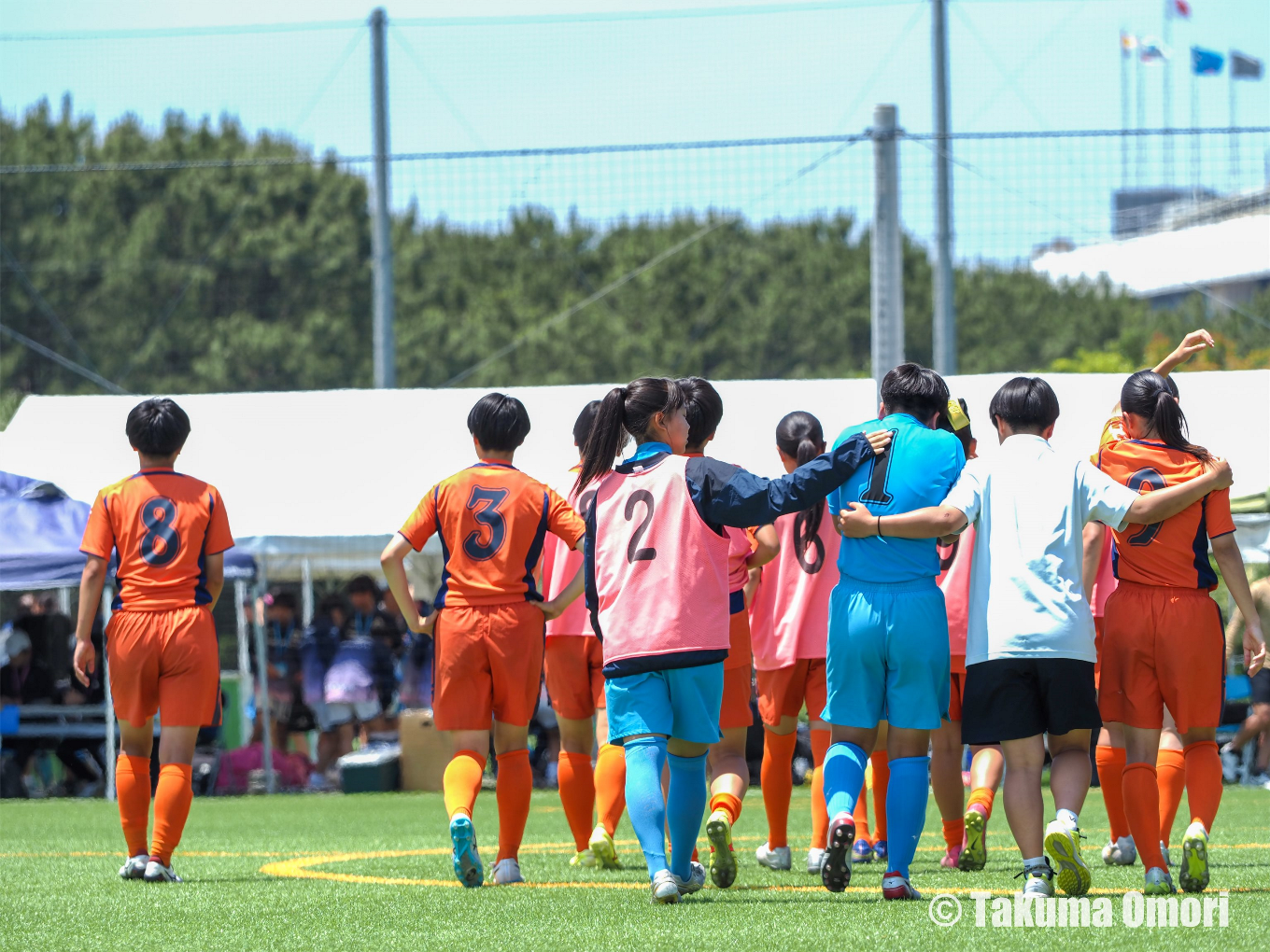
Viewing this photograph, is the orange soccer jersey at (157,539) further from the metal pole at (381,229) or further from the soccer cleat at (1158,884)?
the metal pole at (381,229)

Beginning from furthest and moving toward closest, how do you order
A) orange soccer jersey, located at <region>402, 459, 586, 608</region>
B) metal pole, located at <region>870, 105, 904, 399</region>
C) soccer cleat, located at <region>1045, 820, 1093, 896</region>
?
metal pole, located at <region>870, 105, 904, 399</region>, orange soccer jersey, located at <region>402, 459, 586, 608</region>, soccer cleat, located at <region>1045, 820, 1093, 896</region>

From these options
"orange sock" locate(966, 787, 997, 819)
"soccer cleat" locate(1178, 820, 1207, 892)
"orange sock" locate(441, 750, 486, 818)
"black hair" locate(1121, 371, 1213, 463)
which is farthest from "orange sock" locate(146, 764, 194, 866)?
"black hair" locate(1121, 371, 1213, 463)

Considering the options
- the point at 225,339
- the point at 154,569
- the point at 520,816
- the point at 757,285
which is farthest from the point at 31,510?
the point at 757,285

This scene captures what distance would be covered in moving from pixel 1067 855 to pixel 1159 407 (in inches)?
67.3

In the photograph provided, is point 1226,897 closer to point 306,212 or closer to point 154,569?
point 154,569

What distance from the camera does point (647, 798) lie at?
571 cm

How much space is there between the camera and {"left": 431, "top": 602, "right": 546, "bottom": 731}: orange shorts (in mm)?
6652

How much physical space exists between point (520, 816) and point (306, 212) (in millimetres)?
36709

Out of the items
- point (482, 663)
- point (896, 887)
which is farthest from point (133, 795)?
point (896, 887)

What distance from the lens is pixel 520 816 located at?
688cm

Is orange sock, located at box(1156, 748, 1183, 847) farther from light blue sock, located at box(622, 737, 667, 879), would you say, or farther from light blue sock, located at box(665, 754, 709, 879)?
light blue sock, located at box(622, 737, 667, 879)

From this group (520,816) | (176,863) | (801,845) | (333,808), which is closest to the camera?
(520,816)

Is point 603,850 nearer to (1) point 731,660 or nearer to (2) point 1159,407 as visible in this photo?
(1) point 731,660

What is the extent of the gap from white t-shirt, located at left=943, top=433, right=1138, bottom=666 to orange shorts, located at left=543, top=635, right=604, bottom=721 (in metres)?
2.21
